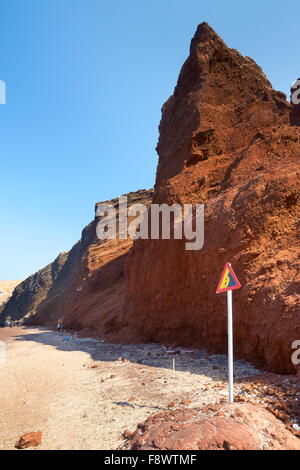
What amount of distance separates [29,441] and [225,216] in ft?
34.1

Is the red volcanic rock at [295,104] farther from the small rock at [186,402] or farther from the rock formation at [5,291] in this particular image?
the rock formation at [5,291]

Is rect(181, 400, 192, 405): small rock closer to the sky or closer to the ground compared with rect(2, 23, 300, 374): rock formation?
closer to the ground

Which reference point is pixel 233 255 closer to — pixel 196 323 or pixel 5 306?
pixel 196 323

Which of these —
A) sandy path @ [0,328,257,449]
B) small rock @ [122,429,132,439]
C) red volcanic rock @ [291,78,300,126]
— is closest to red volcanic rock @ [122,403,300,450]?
small rock @ [122,429,132,439]

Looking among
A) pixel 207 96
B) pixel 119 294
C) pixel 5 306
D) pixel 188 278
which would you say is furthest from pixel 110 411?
pixel 5 306

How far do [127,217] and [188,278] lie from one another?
99.6 ft

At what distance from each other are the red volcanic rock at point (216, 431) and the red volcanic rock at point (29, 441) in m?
1.46

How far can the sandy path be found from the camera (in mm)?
4969

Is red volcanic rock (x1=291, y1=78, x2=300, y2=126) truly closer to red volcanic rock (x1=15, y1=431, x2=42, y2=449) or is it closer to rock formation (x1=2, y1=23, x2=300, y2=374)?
rock formation (x1=2, y1=23, x2=300, y2=374)

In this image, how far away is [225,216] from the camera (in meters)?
12.7

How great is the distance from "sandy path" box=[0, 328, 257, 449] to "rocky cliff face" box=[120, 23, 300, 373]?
1.59 m

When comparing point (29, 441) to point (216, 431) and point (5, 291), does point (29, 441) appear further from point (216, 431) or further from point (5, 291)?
point (5, 291)

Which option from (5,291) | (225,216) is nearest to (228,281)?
(225,216)
